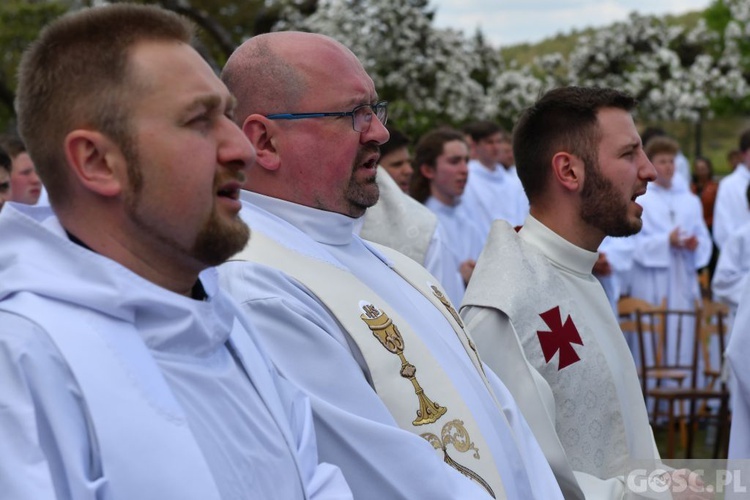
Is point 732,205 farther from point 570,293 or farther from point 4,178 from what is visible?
point 4,178

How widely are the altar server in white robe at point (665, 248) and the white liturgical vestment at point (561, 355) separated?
6.37 m

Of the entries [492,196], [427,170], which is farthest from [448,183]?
[492,196]

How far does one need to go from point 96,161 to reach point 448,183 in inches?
268

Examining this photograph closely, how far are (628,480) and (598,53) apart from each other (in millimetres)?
20344

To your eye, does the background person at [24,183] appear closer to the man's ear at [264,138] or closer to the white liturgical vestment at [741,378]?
the man's ear at [264,138]

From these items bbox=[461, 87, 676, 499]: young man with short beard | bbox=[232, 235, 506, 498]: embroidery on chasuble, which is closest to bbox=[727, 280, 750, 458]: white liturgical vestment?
bbox=[461, 87, 676, 499]: young man with short beard

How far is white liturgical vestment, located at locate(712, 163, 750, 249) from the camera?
1133cm

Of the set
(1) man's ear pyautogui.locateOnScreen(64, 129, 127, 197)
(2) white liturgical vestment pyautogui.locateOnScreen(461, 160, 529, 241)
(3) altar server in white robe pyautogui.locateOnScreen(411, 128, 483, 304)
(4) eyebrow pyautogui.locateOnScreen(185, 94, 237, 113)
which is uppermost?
(4) eyebrow pyautogui.locateOnScreen(185, 94, 237, 113)

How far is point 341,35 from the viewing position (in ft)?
59.7

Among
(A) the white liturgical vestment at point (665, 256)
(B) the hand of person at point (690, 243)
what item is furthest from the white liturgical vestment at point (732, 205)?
(B) the hand of person at point (690, 243)

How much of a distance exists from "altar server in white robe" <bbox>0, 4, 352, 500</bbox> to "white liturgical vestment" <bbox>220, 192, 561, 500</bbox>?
0.38 metres

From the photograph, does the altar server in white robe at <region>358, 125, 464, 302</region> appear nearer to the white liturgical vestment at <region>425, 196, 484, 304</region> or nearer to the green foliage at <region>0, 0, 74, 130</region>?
the white liturgical vestment at <region>425, 196, 484, 304</region>

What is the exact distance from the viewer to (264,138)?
3031mm

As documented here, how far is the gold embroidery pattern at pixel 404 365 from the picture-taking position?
2818mm
